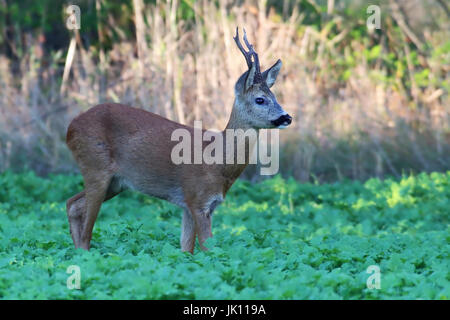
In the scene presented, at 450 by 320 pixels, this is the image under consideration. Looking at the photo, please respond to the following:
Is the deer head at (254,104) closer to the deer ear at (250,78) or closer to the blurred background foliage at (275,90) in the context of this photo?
the deer ear at (250,78)

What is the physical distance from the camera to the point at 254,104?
7.45m

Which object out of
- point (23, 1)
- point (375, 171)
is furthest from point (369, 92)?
point (23, 1)

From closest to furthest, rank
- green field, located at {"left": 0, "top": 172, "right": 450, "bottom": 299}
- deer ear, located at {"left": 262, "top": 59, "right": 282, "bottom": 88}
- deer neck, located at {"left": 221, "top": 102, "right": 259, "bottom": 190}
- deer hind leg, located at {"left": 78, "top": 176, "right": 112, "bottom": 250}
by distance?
green field, located at {"left": 0, "top": 172, "right": 450, "bottom": 299}
deer hind leg, located at {"left": 78, "top": 176, "right": 112, "bottom": 250}
deer neck, located at {"left": 221, "top": 102, "right": 259, "bottom": 190}
deer ear, located at {"left": 262, "top": 59, "right": 282, "bottom": 88}

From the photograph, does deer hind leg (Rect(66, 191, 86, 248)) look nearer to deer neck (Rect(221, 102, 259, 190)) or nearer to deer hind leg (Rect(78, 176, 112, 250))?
deer hind leg (Rect(78, 176, 112, 250))

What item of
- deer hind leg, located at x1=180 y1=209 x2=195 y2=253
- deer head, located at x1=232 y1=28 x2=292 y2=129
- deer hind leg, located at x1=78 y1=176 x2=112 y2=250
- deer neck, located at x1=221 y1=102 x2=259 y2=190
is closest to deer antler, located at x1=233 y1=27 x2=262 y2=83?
deer head, located at x1=232 y1=28 x2=292 y2=129

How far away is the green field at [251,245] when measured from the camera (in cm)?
536

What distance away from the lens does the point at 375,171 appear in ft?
41.0

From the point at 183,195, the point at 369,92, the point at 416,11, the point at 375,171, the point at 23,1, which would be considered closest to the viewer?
the point at 183,195

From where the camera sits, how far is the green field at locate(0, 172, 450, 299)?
536 cm

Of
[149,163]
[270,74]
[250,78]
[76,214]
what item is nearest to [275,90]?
[270,74]

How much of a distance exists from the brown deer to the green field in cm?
29

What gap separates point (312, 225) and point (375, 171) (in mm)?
3627
